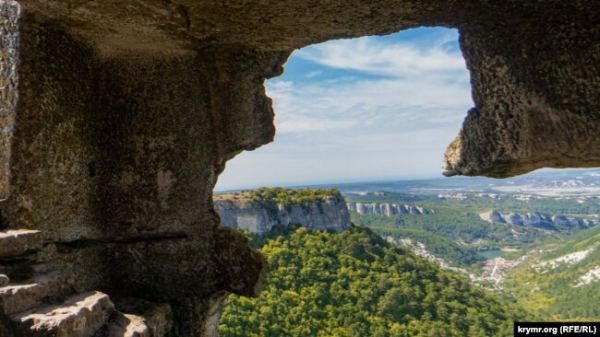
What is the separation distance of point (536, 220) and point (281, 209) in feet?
595

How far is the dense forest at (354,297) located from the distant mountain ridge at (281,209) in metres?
1.48

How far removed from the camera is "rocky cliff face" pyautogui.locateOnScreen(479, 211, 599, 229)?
186 meters

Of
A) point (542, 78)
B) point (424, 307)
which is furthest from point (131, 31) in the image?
point (424, 307)

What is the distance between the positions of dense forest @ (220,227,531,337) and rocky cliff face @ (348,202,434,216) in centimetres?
10034

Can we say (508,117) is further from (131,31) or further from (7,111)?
(7,111)

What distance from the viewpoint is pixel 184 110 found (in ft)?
14.5

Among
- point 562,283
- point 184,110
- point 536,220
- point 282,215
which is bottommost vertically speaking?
point 562,283

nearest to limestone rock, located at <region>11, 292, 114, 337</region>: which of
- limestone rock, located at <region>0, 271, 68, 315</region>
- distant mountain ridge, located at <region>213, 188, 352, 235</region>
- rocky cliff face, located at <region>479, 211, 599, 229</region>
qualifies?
limestone rock, located at <region>0, 271, 68, 315</region>

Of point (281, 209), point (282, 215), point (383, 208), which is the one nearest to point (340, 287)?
point (282, 215)

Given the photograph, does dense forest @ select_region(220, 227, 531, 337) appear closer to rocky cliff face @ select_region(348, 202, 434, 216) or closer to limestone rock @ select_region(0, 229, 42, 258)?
limestone rock @ select_region(0, 229, 42, 258)

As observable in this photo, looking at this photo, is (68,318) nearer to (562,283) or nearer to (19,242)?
(19,242)

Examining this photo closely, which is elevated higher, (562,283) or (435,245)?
(435,245)

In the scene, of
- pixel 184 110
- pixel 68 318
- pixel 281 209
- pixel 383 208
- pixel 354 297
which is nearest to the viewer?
pixel 68 318

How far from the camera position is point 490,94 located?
3.34m
